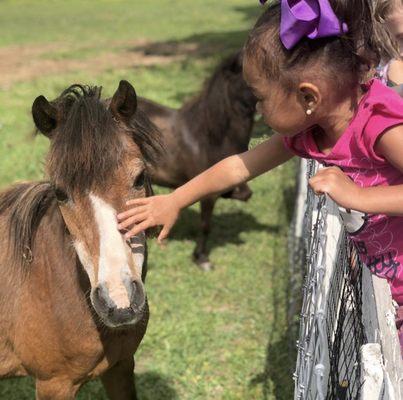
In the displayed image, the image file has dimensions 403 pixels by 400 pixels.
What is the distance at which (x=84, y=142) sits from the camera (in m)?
2.06

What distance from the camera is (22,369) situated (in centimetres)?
259


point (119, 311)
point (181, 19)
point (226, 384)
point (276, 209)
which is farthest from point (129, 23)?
point (119, 311)

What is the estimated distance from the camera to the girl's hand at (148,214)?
203 cm

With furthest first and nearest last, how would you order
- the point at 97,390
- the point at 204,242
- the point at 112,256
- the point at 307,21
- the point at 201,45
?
the point at 201,45 < the point at 204,242 < the point at 97,390 < the point at 112,256 < the point at 307,21

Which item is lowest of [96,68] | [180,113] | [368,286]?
[96,68]

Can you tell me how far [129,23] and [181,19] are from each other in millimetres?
1931

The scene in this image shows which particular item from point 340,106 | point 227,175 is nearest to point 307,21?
point 340,106

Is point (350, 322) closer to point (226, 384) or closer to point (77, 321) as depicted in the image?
point (77, 321)

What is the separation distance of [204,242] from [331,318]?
2931 mm

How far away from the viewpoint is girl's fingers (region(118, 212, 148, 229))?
201 cm

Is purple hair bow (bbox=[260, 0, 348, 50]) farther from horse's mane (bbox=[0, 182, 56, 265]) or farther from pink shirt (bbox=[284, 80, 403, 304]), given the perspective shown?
horse's mane (bbox=[0, 182, 56, 265])

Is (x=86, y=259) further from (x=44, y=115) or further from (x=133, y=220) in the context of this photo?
(x=44, y=115)

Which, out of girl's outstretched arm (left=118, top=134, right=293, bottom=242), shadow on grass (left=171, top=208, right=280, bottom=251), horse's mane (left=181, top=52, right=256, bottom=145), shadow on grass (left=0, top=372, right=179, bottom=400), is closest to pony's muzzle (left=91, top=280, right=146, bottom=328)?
girl's outstretched arm (left=118, top=134, right=293, bottom=242)

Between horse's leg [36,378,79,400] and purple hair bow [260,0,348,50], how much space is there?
1591mm
